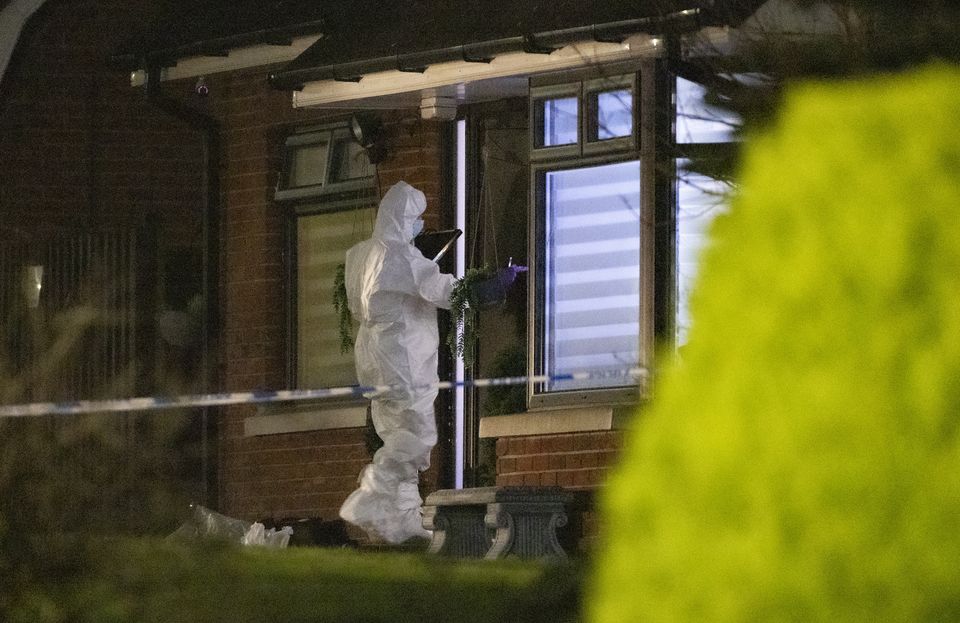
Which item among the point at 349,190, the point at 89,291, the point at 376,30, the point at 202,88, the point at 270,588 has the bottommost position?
the point at 270,588

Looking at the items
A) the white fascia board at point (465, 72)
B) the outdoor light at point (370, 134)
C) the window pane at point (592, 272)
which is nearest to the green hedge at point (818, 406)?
the white fascia board at point (465, 72)

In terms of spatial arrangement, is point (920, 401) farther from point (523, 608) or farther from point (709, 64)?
point (709, 64)

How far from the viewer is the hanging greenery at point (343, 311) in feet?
39.2

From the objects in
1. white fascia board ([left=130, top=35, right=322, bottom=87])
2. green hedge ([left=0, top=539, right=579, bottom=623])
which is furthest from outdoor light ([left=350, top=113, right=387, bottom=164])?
green hedge ([left=0, top=539, right=579, bottom=623])

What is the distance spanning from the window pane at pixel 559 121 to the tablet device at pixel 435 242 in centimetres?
121

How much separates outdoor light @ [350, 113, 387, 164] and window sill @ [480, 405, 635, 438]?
2.37 m

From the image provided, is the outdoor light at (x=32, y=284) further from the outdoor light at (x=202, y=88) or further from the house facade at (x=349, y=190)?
the outdoor light at (x=202, y=88)

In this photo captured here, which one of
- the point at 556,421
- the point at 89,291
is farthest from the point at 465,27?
the point at 89,291

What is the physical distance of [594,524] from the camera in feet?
33.5

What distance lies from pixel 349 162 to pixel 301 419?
1.77 meters

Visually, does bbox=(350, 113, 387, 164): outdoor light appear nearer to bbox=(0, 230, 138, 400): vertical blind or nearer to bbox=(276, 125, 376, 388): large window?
bbox=(276, 125, 376, 388): large window

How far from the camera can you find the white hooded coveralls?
1112 cm

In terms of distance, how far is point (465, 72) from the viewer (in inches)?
435

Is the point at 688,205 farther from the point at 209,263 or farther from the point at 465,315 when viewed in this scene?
the point at 209,263
